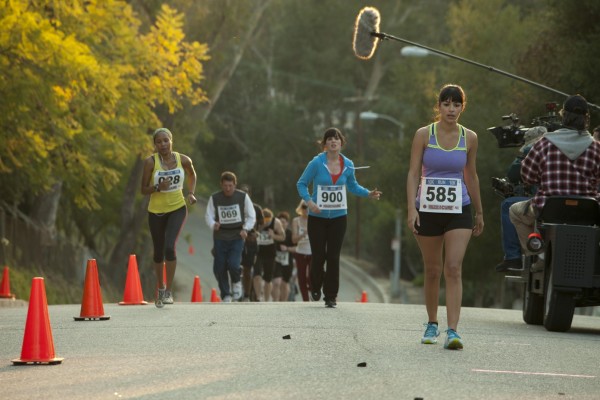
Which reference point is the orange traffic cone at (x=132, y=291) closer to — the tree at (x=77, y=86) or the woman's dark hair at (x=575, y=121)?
the tree at (x=77, y=86)

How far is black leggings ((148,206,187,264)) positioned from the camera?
18.1 m

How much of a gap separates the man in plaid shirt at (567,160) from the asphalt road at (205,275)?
34.3 m

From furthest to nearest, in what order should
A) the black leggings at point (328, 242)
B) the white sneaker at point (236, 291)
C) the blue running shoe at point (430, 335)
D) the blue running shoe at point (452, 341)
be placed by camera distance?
the white sneaker at point (236, 291) → the black leggings at point (328, 242) → the blue running shoe at point (430, 335) → the blue running shoe at point (452, 341)

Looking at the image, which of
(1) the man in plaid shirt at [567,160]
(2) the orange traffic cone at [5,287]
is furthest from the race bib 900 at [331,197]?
(2) the orange traffic cone at [5,287]

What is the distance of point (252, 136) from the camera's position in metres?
79.1

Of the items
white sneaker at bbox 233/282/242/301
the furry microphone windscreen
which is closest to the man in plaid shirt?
white sneaker at bbox 233/282/242/301

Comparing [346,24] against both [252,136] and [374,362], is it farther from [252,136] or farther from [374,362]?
[374,362]

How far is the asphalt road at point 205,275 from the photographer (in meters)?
55.3

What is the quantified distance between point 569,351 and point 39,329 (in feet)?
13.7

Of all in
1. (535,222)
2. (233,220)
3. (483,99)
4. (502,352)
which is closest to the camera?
(502,352)

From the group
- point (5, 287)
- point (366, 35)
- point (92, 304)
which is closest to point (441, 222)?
point (92, 304)

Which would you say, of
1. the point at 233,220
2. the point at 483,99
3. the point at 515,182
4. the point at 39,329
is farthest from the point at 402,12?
the point at 39,329

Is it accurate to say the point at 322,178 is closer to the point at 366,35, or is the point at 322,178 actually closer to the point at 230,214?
the point at 230,214

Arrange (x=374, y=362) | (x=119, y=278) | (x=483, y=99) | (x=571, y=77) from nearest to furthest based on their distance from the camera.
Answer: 1. (x=374, y=362)
2. (x=571, y=77)
3. (x=119, y=278)
4. (x=483, y=99)
